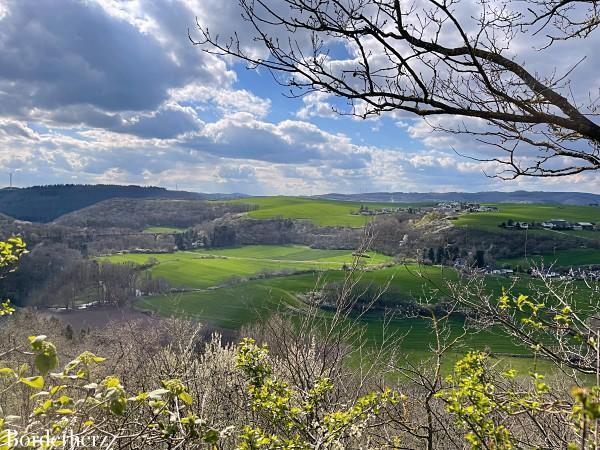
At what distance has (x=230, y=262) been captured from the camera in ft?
294

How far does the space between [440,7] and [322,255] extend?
89487mm

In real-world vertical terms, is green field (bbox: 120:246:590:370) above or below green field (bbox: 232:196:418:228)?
below

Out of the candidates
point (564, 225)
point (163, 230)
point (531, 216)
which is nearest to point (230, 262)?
point (163, 230)

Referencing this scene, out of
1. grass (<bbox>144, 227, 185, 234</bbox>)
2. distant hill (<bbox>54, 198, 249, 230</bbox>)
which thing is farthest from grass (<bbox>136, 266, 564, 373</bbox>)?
distant hill (<bbox>54, 198, 249, 230</bbox>)

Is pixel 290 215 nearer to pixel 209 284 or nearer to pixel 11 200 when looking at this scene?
pixel 209 284

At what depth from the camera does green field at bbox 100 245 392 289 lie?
7519cm

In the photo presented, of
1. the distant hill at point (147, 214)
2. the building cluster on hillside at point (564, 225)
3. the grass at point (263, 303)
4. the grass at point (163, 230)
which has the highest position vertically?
the building cluster on hillside at point (564, 225)

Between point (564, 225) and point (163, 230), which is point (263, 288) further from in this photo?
point (163, 230)

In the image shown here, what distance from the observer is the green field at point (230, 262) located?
247 feet

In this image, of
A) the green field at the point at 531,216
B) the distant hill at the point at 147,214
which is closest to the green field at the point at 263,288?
the green field at the point at 531,216

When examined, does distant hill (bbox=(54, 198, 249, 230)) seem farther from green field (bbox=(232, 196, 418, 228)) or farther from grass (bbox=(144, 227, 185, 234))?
green field (bbox=(232, 196, 418, 228))

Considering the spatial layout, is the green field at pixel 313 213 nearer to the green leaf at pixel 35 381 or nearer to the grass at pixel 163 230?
the grass at pixel 163 230

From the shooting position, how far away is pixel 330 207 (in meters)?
143

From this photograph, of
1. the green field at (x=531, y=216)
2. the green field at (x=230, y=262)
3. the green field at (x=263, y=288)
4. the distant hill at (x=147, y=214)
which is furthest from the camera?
the distant hill at (x=147, y=214)
